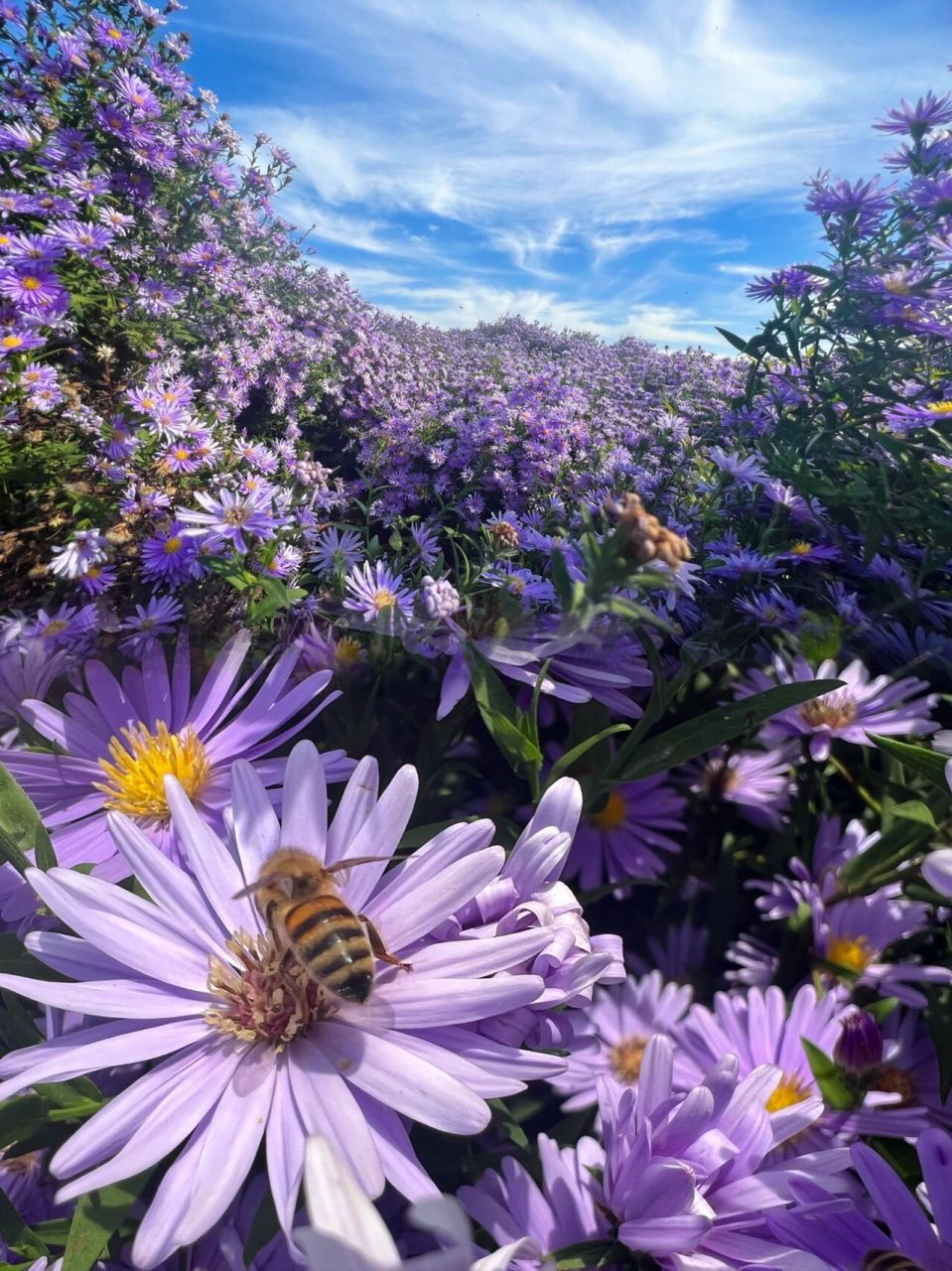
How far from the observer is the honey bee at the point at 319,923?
0.28 m

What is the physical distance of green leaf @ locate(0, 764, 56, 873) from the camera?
313 millimetres

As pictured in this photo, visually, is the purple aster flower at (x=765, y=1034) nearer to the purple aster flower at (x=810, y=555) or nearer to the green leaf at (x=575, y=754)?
the green leaf at (x=575, y=754)

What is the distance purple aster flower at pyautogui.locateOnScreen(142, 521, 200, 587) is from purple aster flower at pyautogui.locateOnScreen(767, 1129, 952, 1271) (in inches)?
24.6

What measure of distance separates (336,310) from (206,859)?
3.10 metres

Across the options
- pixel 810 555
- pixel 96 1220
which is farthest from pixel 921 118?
pixel 96 1220

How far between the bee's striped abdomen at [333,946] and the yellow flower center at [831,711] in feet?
0.96

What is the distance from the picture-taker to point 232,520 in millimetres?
689

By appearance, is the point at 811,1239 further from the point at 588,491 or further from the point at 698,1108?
the point at 588,491

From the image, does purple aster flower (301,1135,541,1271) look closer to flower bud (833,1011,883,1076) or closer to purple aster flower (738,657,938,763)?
flower bud (833,1011,883,1076)

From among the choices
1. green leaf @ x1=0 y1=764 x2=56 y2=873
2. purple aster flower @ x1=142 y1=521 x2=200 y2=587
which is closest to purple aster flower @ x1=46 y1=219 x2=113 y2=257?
purple aster flower @ x1=142 y1=521 x2=200 y2=587

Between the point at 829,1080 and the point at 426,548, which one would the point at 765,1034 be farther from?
the point at 426,548

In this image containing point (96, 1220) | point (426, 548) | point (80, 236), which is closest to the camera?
point (96, 1220)

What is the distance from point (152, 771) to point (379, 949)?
0.61ft

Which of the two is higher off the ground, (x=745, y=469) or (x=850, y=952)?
(x=745, y=469)
